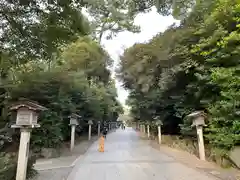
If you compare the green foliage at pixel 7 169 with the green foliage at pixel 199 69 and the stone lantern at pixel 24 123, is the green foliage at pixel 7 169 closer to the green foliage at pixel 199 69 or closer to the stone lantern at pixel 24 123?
the stone lantern at pixel 24 123

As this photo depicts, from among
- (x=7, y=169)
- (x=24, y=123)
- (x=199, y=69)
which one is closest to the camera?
(x=7, y=169)

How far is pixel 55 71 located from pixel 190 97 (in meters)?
7.95

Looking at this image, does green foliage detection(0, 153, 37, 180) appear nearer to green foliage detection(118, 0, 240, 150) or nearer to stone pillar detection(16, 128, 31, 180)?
stone pillar detection(16, 128, 31, 180)

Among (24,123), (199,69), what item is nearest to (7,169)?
(24,123)

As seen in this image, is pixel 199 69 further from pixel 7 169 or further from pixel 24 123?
pixel 7 169

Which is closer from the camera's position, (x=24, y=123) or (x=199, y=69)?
(x=24, y=123)

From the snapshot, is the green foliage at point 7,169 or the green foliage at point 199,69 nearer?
the green foliage at point 7,169

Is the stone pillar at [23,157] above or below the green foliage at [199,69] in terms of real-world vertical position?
below

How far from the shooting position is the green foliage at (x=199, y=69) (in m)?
7.03

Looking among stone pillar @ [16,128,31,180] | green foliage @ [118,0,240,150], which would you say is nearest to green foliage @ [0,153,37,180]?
stone pillar @ [16,128,31,180]

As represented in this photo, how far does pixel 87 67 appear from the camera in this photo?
20.1m

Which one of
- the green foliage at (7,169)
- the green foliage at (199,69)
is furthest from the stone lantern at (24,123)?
the green foliage at (199,69)

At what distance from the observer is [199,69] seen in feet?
29.8

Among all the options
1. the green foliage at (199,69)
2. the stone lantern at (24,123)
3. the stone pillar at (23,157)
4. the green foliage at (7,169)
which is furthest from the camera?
the green foliage at (199,69)
